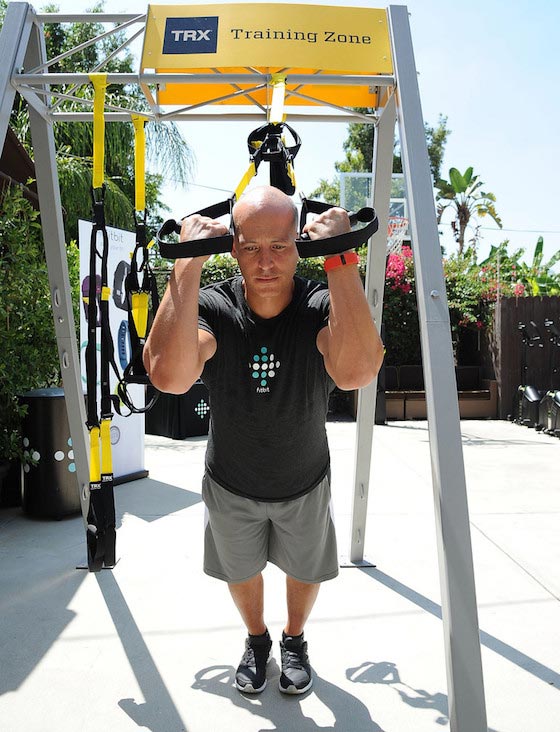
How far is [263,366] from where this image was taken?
7.06 feet

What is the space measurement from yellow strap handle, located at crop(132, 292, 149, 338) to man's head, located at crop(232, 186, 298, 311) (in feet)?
1.91

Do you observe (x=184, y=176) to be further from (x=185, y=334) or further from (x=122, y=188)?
(x=185, y=334)

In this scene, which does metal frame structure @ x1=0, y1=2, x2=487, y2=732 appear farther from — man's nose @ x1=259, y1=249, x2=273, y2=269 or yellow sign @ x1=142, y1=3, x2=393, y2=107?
man's nose @ x1=259, y1=249, x2=273, y2=269

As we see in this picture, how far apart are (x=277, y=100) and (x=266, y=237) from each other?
2.36 ft

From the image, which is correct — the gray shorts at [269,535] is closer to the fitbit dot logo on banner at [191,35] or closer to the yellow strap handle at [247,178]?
the yellow strap handle at [247,178]

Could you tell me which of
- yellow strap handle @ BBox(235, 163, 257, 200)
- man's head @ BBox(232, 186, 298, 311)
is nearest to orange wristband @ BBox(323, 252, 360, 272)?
man's head @ BBox(232, 186, 298, 311)

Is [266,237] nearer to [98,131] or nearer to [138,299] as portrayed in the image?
[138,299]

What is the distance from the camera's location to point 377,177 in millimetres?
3232

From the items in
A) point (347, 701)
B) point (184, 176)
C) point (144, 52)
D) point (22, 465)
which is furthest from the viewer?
point (184, 176)

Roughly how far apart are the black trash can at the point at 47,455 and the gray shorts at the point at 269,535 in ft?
7.66

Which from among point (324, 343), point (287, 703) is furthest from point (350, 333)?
point (287, 703)

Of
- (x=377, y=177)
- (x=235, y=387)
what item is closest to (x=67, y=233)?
(x=377, y=177)

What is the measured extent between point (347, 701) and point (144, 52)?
2.71 metres

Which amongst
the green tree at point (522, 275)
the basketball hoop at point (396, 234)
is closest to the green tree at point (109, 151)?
the basketball hoop at point (396, 234)
